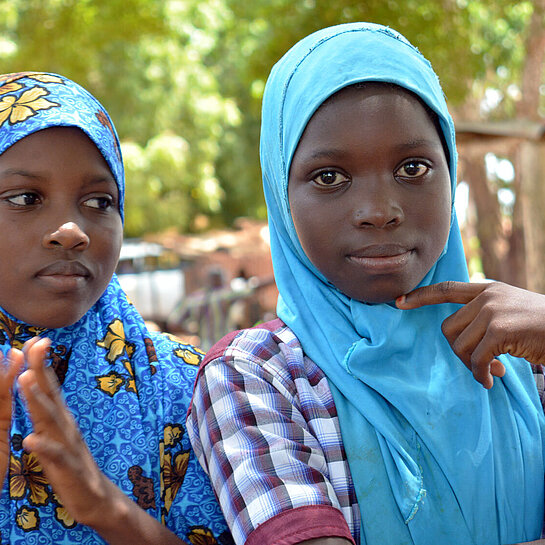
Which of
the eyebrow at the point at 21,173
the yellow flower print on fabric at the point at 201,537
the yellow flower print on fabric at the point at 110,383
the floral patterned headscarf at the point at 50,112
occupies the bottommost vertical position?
the yellow flower print on fabric at the point at 201,537

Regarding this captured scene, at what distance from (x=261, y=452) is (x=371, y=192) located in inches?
20.4

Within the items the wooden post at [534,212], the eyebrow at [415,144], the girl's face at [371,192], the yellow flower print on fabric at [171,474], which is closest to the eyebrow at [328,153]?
the girl's face at [371,192]

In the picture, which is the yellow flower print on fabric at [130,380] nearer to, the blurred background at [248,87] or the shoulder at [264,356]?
the shoulder at [264,356]

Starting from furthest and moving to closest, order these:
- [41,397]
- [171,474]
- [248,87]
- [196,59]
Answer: [196,59]
[248,87]
[171,474]
[41,397]

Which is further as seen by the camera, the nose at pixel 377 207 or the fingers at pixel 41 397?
the nose at pixel 377 207

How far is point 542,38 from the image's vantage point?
8.26 meters

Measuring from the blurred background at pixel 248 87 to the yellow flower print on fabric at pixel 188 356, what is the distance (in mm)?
4590

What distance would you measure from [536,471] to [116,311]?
3.51 feet

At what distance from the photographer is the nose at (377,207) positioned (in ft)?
4.45

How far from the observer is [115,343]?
182 cm

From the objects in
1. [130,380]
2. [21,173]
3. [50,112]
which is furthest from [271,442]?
[50,112]

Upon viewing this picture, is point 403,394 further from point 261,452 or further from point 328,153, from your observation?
point 328,153

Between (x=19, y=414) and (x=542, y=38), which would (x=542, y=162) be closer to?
(x=542, y=38)

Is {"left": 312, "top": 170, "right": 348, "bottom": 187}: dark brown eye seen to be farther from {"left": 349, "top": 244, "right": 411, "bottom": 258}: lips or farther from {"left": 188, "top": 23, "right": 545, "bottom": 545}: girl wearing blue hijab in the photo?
{"left": 349, "top": 244, "right": 411, "bottom": 258}: lips
